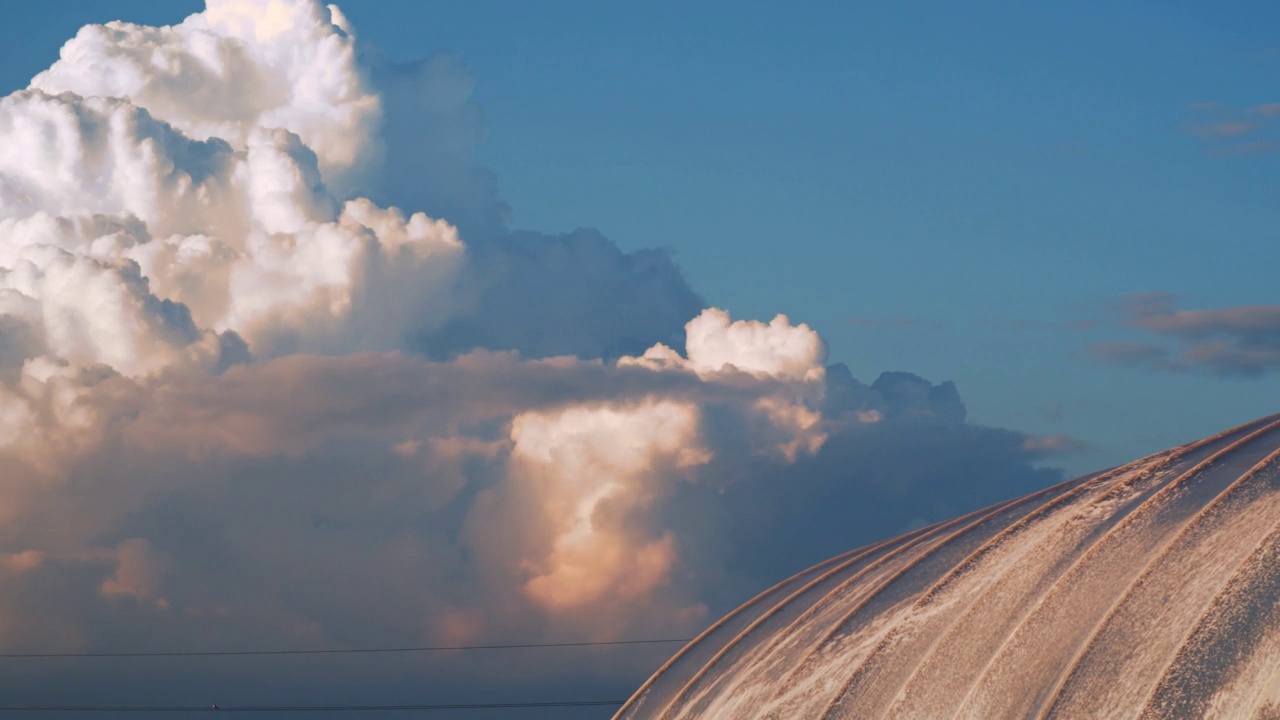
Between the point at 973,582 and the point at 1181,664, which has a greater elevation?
the point at 973,582

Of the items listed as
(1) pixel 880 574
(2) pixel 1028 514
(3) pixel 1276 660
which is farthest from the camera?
(1) pixel 880 574

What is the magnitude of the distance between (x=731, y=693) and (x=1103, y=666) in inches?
721

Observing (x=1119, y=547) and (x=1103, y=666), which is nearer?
(x=1103, y=666)

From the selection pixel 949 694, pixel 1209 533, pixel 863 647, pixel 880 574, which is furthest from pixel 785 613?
pixel 1209 533

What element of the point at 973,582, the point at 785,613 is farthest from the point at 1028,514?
the point at 785,613

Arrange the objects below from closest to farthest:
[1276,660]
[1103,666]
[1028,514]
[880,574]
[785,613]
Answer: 1. [1276,660]
2. [1103,666]
3. [1028,514]
4. [880,574]
5. [785,613]

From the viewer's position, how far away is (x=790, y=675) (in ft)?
166

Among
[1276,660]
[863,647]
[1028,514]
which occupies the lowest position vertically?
[1276,660]

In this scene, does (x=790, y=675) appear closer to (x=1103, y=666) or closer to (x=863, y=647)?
(x=863, y=647)

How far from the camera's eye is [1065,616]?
1639 inches

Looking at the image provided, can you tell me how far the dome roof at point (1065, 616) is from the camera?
121 ft

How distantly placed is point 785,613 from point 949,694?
17518 millimetres

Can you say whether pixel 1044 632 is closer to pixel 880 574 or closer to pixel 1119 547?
pixel 1119 547

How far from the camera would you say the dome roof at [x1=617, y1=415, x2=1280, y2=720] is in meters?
36.9
